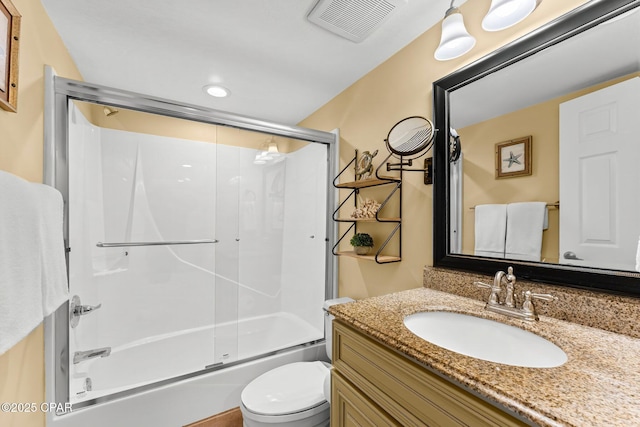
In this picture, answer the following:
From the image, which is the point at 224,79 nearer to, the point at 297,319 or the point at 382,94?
the point at 382,94

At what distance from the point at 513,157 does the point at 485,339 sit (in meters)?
0.67

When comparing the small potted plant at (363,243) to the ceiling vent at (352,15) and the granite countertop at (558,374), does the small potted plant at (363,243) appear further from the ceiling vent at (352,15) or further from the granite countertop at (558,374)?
the ceiling vent at (352,15)

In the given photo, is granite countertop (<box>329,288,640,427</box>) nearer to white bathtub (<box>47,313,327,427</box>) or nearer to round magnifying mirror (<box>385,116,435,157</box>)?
round magnifying mirror (<box>385,116,435,157</box>)

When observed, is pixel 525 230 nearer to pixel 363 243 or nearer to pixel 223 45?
pixel 363 243

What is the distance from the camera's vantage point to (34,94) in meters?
1.15

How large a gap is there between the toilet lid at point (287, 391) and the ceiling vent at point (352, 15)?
185 cm

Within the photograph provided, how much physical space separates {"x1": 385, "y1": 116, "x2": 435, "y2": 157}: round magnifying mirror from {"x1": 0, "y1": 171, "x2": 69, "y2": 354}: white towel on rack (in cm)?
148

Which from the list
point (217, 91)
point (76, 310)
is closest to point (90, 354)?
point (76, 310)

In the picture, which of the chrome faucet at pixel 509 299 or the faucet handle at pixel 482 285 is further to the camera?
the faucet handle at pixel 482 285

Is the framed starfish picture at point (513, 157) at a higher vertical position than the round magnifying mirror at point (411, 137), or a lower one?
lower

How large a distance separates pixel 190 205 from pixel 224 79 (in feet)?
3.10

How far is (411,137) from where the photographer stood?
4.38ft

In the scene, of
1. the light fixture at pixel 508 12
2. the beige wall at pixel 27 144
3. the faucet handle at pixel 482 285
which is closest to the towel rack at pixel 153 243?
the beige wall at pixel 27 144

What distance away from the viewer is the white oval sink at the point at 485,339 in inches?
30.0
